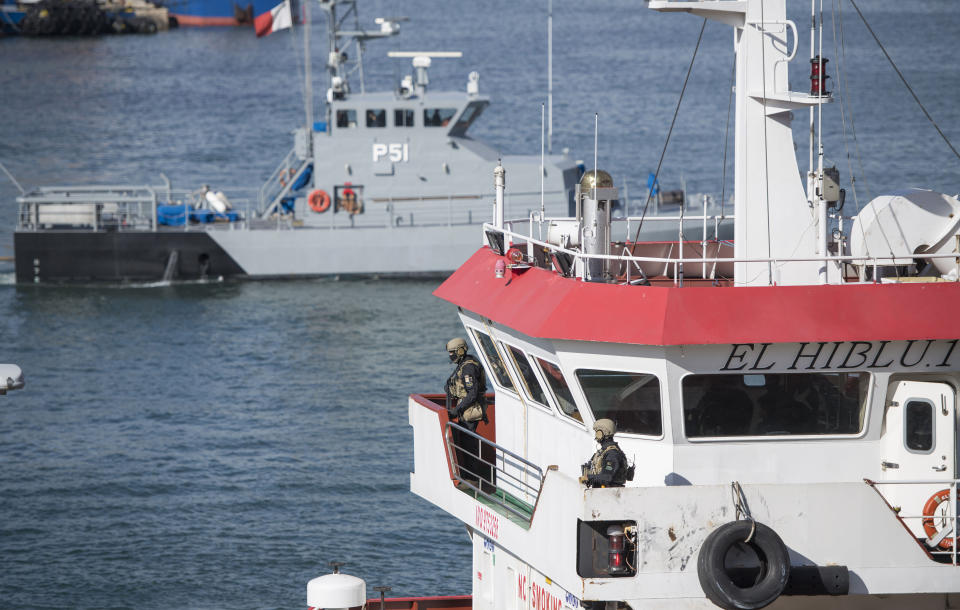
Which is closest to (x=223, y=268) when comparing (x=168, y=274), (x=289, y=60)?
(x=168, y=274)

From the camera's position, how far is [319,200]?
151 ft

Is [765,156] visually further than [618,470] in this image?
Yes

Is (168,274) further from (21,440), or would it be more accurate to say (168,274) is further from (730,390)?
(730,390)

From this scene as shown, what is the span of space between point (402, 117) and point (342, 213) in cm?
369

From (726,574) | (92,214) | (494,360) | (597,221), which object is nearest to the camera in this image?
(726,574)

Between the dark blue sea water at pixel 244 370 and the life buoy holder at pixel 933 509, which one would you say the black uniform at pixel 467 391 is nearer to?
the life buoy holder at pixel 933 509

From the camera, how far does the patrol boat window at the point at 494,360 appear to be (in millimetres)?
14141

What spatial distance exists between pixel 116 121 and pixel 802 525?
261 ft

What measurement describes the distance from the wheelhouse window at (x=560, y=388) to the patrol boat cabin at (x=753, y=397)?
0.10 ft

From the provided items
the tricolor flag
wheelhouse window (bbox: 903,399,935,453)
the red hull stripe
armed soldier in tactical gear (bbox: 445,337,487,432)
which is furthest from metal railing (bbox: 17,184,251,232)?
wheelhouse window (bbox: 903,399,935,453)

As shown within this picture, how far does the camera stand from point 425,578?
22.8 m

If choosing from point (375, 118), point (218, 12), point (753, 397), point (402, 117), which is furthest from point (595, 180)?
point (218, 12)

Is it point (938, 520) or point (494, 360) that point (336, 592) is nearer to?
point (494, 360)

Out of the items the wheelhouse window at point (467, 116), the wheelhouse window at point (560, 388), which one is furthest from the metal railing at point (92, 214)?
the wheelhouse window at point (560, 388)
